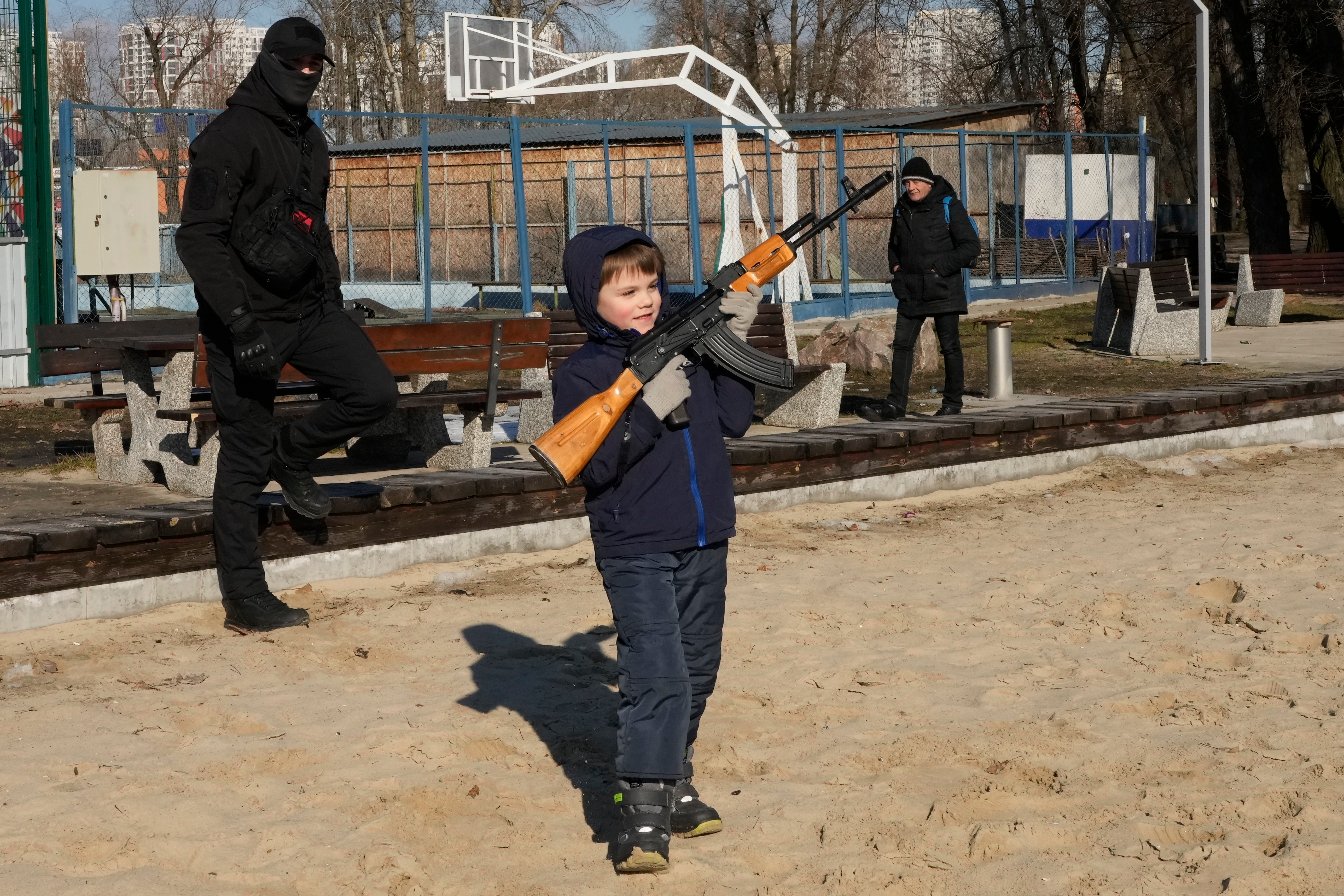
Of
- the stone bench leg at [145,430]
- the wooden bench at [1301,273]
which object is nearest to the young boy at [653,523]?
the stone bench leg at [145,430]

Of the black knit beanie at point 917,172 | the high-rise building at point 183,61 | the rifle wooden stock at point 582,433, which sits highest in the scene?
the high-rise building at point 183,61

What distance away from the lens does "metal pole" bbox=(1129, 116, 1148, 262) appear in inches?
990

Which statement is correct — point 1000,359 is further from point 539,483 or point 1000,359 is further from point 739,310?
point 739,310

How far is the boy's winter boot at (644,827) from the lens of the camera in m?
3.38

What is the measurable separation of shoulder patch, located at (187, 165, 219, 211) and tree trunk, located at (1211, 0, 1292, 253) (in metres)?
25.0

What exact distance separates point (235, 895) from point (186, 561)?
2501 mm

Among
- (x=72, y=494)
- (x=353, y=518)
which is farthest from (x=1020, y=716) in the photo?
(x=72, y=494)

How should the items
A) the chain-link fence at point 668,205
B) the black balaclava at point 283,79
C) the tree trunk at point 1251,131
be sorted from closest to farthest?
the black balaclava at point 283,79, the chain-link fence at point 668,205, the tree trunk at point 1251,131

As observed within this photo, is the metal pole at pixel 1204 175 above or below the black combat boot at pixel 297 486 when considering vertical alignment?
above

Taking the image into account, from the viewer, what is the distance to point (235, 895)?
3324 millimetres

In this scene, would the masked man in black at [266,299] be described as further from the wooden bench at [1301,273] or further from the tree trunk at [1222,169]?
the tree trunk at [1222,169]

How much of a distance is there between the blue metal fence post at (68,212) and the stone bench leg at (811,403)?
6.97 m

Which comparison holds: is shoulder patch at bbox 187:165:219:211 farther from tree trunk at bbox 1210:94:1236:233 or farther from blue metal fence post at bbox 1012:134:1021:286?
tree trunk at bbox 1210:94:1236:233

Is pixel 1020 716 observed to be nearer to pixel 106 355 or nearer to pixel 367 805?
pixel 367 805
